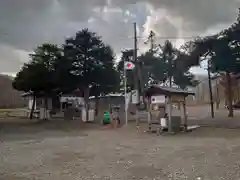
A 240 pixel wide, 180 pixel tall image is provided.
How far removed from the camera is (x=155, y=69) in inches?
1793

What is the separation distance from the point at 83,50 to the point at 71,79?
266 cm

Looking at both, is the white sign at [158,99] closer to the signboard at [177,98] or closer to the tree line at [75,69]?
the signboard at [177,98]

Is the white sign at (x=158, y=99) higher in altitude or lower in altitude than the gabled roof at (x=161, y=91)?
lower

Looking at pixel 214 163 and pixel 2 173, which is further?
pixel 214 163

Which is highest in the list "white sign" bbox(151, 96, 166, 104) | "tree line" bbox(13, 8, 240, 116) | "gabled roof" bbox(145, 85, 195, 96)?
"tree line" bbox(13, 8, 240, 116)

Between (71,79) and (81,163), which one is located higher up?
(71,79)

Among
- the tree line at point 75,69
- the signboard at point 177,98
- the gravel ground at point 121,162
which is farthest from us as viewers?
the tree line at point 75,69

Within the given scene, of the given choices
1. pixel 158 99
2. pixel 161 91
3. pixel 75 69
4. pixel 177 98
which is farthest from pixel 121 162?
pixel 75 69

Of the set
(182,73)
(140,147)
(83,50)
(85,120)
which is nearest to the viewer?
(140,147)

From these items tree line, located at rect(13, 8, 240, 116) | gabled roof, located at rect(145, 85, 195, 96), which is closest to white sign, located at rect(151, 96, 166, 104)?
gabled roof, located at rect(145, 85, 195, 96)

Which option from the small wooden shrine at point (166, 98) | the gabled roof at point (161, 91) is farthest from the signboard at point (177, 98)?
the gabled roof at point (161, 91)

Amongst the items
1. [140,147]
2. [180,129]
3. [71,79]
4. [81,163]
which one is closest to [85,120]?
[71,79]

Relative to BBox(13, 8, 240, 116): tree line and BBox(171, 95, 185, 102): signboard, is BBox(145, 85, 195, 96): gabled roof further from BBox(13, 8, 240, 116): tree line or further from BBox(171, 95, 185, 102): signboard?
BBox(13, 8, 240, 116): tree line

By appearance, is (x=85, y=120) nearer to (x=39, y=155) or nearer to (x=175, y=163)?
(x=39, y=155)
